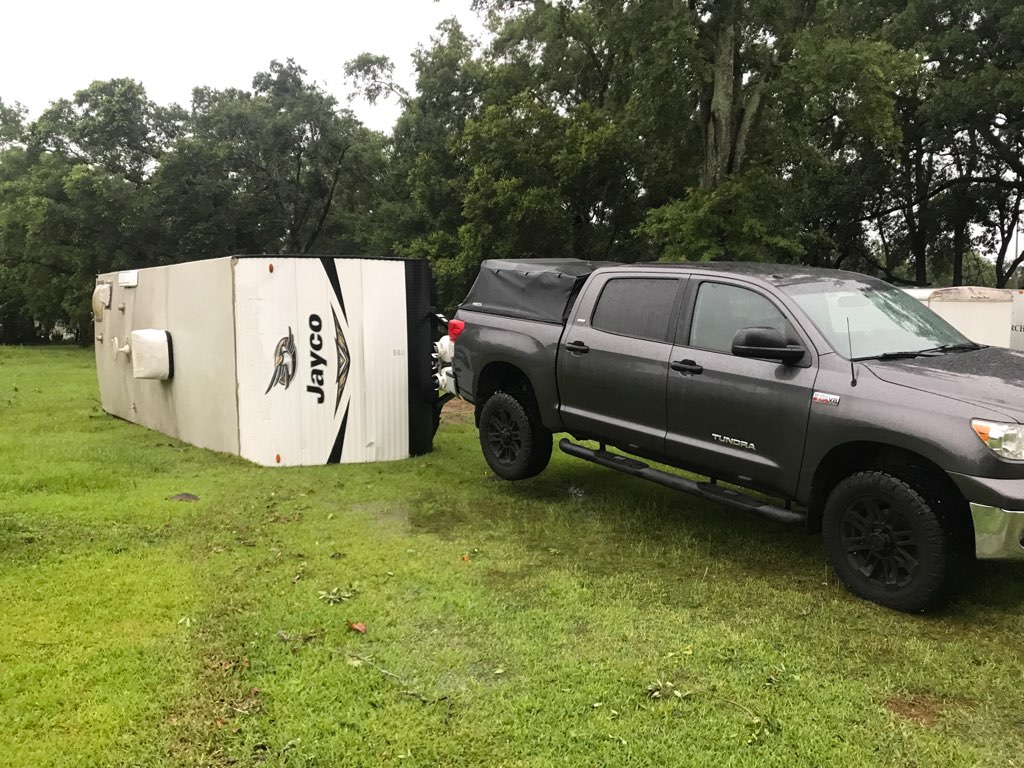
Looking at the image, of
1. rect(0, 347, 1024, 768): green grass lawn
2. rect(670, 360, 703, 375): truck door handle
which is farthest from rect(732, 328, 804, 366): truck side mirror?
rect(0, 347, 1024, 768): green grass lawn

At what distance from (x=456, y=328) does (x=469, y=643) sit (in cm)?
382

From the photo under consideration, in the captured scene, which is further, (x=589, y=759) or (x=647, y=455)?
(x=647, y=455)

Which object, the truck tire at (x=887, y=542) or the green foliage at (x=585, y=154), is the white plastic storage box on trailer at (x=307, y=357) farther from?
the green foliage at (x=585, y=154)

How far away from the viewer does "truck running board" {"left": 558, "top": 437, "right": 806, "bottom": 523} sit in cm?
470

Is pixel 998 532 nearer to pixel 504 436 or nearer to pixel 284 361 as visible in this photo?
pixel 504 436

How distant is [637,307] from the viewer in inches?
225

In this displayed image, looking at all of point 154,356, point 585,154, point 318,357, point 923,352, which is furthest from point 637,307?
point 585,154

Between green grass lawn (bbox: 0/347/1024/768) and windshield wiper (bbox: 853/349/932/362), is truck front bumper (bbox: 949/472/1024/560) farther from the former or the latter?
windshield wiper (bbox: 853/349/932/362)

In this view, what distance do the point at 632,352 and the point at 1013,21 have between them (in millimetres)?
20339

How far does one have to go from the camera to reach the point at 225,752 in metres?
2.99

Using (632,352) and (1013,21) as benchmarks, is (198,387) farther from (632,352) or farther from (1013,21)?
(1013,21)

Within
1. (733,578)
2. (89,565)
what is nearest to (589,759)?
(733,578)

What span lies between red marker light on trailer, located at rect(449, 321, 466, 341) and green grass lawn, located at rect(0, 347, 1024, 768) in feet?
5.43

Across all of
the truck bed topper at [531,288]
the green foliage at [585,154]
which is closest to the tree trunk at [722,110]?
the green foliage at [585,154]
